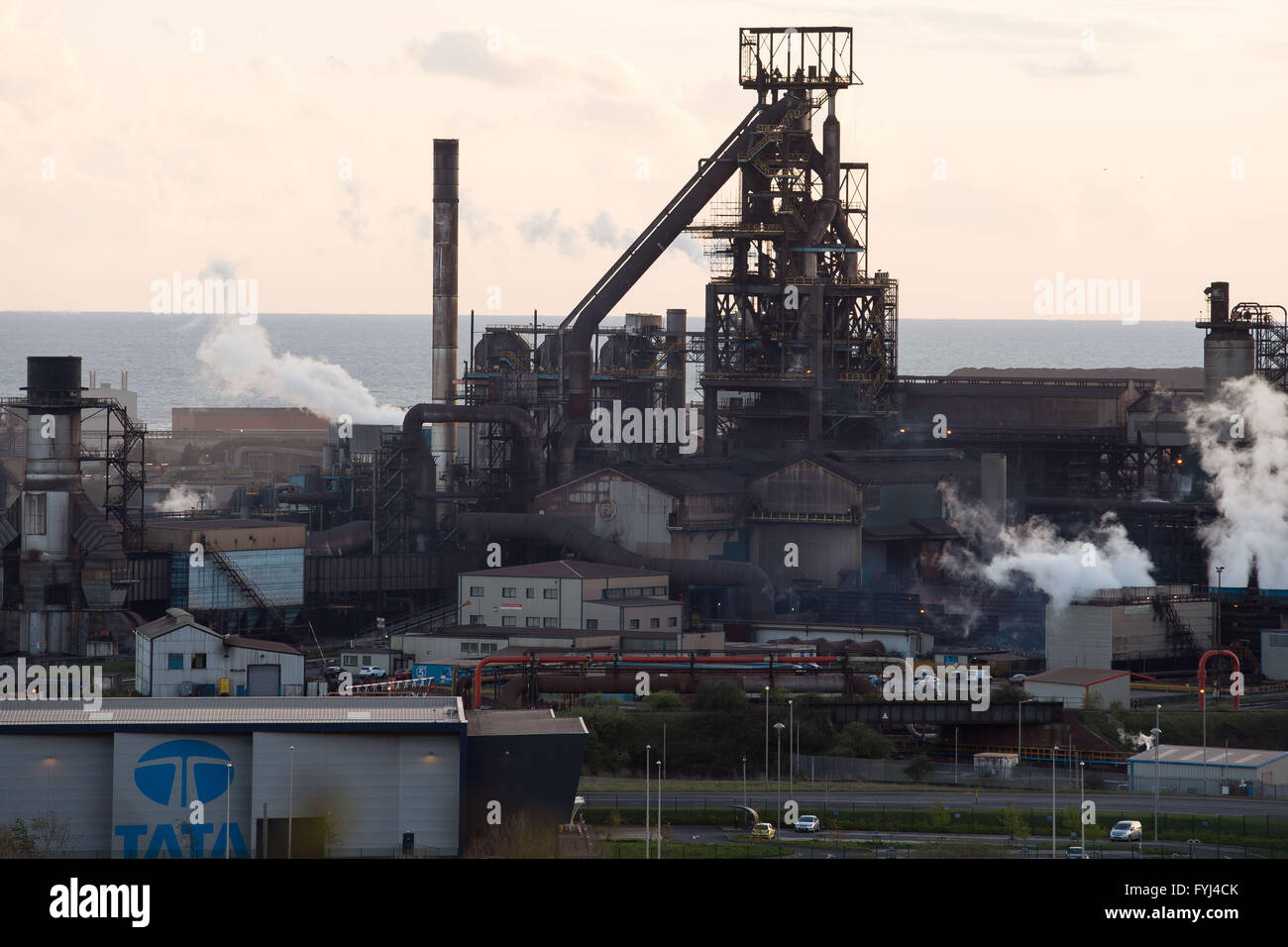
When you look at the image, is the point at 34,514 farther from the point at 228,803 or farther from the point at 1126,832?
the point at 1126,832

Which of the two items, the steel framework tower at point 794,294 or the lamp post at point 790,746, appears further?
the steel framework tower at point 794,294

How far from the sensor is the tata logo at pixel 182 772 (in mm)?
39844

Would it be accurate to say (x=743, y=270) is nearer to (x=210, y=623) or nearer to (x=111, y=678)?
(x=210, y=623)

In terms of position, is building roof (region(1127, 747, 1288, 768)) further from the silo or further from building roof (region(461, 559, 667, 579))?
the silo

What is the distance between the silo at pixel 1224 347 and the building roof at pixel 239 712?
171 ft

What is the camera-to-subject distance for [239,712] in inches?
1625

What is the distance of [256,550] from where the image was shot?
71.2 meters

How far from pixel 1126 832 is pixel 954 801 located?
227 inches

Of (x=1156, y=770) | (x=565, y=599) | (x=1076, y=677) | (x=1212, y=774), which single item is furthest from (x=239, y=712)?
(x=565, y=599)

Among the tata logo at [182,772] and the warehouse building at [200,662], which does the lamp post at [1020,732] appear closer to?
the warehouse building at [200,662]

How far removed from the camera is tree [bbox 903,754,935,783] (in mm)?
52219

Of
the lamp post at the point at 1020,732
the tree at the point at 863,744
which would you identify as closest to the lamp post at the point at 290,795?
the tree at the point at 863,744
